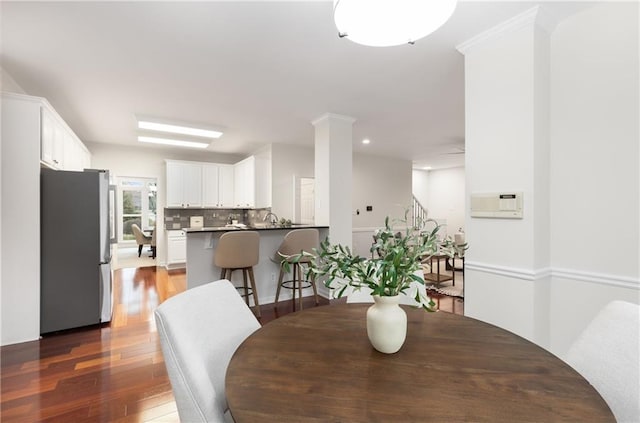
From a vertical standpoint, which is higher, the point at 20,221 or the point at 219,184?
the point at 219,184

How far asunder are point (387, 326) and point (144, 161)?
641 centimetres

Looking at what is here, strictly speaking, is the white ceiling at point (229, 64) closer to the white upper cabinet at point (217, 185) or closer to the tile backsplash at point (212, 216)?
the white upper cabinet at point (217, 185)

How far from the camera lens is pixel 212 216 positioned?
666cm

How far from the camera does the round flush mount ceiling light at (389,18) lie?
1.26m

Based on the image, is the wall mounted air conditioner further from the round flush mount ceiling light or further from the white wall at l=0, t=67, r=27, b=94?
the white wall at l=0, t=67, r=27, b=94

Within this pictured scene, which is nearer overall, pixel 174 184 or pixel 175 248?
pixel 175 248

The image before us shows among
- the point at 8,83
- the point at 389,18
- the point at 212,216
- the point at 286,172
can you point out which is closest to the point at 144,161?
the point at 212,216

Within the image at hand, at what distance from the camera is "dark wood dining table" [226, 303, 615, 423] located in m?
0.71

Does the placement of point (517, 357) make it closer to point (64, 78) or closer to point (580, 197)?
point (580, 197)

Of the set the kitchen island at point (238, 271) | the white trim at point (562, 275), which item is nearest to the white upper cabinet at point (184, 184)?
the kitchen island at point (238, 271)

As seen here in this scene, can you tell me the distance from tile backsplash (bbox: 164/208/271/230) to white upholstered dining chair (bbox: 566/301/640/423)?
514 centimetres

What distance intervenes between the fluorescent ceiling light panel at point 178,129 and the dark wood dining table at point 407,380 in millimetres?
3984

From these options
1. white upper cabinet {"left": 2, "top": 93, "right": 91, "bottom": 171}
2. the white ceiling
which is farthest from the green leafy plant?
white upper cabinet {"left": 2, "top": 93, "right": 91, "bottom": 171}

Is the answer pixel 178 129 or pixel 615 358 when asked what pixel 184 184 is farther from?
pixel 615 358
